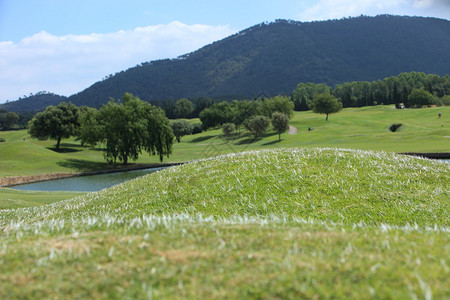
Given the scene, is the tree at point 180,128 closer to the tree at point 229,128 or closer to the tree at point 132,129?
the tree at point 229,128

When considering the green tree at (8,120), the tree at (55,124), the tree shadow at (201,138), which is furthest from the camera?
the green tree at (8,120)

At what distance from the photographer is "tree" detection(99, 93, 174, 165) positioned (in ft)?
197

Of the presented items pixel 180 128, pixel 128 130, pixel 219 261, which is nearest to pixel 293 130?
pixel 180 128

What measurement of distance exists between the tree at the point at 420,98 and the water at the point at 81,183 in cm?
11812

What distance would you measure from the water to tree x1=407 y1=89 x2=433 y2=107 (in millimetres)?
118116

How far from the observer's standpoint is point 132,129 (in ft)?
197

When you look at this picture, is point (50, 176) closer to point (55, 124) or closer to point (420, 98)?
point (55, 124)

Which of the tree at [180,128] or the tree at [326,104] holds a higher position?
the tree at [326,104]

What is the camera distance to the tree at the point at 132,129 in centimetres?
6012

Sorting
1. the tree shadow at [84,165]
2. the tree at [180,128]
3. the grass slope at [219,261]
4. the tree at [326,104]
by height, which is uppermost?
the tree at [326,104]

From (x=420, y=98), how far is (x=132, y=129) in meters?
116

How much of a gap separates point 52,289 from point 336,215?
8493 mm

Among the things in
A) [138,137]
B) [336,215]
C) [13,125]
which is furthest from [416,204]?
[13,125]

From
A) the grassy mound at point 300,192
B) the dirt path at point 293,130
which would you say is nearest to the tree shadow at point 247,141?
the dirt path at point 293,130
